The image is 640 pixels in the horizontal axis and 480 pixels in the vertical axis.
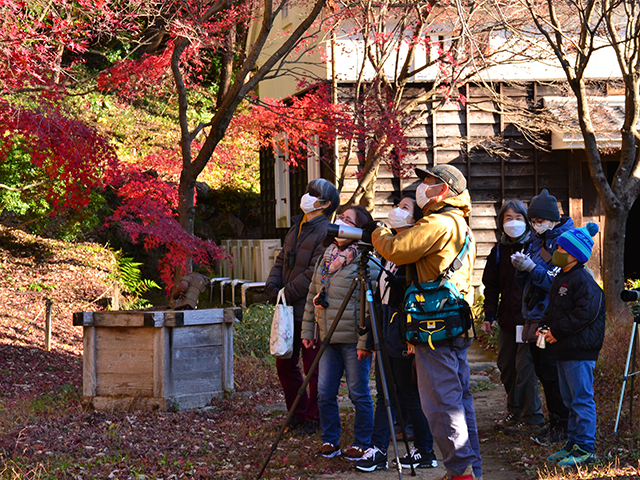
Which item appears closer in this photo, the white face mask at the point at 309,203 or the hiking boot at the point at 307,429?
the white face mask at the point at 309,203

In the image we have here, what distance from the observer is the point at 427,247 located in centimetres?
393

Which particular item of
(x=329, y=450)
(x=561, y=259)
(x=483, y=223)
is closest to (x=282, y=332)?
(x=329, y=450)

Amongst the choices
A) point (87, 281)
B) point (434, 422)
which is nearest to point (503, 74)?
point (87, 281)

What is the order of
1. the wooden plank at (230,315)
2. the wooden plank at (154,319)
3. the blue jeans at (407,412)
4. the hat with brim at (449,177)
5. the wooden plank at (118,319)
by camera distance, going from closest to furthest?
the hat with brim at (449,177)
the blue jeans at (407,412)
the wooden plank at (154,319)
the wooden plank at (118,319)
the wooden plank at (230,315)

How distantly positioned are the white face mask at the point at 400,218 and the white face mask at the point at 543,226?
5.46 ft

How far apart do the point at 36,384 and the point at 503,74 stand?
31.9ft

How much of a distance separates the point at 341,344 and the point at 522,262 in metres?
1.65

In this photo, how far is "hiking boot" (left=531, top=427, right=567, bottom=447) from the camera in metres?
5.29

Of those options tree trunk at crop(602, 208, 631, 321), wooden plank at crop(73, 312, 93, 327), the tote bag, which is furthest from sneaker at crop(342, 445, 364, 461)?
tree trunk at crop(602, 208, 631, 321)

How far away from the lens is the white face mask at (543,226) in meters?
5.48

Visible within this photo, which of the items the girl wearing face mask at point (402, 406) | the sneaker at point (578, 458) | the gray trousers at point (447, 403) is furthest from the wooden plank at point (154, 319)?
the sneaker at point (578, 458)

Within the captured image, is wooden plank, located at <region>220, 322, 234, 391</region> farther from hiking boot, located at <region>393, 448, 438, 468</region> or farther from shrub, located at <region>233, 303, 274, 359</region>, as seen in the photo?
hiking boot, located at <region>393, 448, 438, 468</region>

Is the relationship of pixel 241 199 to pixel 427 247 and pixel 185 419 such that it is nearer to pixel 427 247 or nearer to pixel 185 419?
pixel 185 419

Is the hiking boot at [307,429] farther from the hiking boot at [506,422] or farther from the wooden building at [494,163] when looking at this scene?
the wooden building at [494,163]
